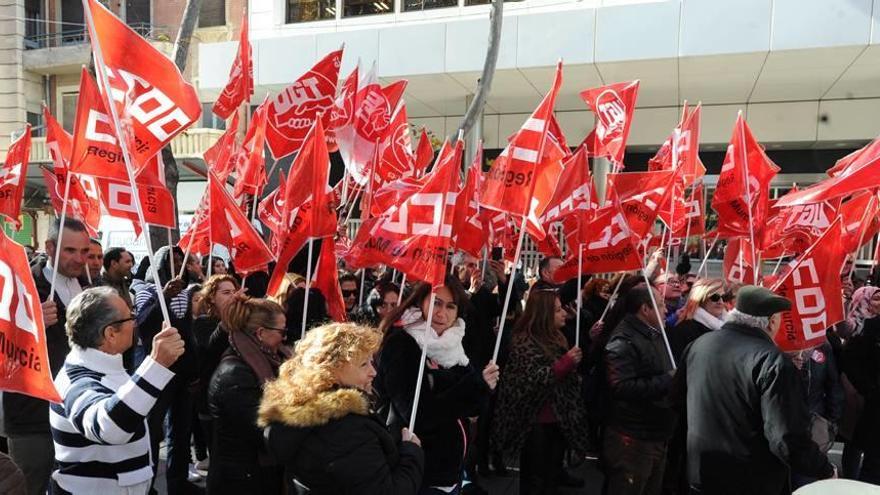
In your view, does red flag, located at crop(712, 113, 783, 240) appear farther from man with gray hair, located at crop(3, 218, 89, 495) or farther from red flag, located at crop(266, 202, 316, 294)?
man with gray hair, located at crop(3, 218, 89, 495)

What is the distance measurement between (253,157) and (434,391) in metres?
5.24

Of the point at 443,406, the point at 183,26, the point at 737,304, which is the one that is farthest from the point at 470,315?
the point at 183,26

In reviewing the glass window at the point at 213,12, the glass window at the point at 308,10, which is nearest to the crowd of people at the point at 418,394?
the glass window at the point at 308,10

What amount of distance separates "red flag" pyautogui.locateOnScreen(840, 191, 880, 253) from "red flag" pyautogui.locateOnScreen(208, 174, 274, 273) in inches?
198

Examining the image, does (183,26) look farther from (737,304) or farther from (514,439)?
(737,304)

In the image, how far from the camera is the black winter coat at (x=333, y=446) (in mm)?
2293

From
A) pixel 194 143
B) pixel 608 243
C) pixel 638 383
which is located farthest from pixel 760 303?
pixel 194 143

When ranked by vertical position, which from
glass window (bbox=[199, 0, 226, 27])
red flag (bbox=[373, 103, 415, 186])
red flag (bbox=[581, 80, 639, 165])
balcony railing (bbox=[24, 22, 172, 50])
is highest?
glass window (bbox=[199, 0, 226, 27])

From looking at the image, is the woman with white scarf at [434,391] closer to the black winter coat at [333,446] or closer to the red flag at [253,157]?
the black winter coat at [333,446]

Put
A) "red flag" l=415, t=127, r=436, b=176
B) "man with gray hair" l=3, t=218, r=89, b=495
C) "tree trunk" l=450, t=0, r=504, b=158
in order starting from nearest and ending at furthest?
"man with gray hair" l=3, t=218, r=89, b=495 < "red flag" l=415, t=127, r=436, b=176 < "tree trunk" l=450, t=0, r=504, b=158

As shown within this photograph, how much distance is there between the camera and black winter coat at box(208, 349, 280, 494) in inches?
127

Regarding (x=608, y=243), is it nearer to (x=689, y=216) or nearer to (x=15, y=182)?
(x=689, y=216)

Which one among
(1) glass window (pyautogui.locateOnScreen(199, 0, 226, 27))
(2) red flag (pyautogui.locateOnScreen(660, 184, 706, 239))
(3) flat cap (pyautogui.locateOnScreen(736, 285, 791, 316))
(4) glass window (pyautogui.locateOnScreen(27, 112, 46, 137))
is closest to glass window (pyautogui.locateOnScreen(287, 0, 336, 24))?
(1) glass window (pyautogui.locateOnScreen(199, 0, 226, 27))

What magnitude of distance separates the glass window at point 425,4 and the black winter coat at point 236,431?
13.2 meters
